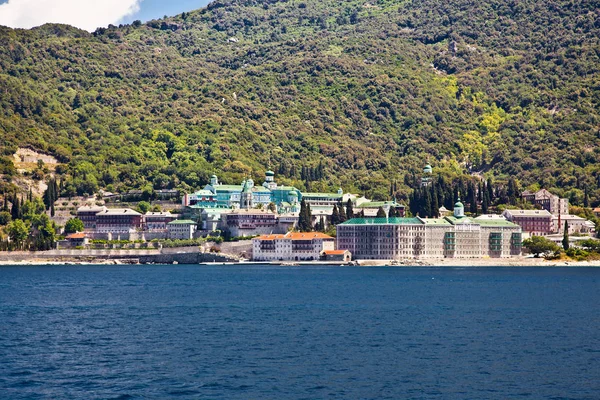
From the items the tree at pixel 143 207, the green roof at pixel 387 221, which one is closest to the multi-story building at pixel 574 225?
the green roof at pixel 387 221

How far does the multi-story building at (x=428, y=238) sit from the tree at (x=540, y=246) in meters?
1.50

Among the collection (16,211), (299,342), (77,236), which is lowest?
(299,342)

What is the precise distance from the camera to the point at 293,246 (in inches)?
5659

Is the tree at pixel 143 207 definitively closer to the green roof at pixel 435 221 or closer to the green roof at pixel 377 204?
the green roof at pixel 377 204

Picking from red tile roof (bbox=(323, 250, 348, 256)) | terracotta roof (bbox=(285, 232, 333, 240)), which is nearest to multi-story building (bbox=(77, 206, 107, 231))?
terracotta roof (bbox=(285, 232, 333, 240))

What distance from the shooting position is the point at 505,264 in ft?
452

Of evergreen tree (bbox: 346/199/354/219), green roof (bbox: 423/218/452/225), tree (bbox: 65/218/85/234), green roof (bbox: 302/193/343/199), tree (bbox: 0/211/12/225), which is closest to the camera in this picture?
green roof (bbox: 423/218/452/225)

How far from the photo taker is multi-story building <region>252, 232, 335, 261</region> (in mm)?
143375

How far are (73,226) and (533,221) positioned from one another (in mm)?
62348

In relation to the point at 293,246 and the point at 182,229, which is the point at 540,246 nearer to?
the point at 293,246

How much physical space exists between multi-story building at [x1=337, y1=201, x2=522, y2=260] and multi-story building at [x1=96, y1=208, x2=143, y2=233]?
1187 inches

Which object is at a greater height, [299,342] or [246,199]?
[246,199]

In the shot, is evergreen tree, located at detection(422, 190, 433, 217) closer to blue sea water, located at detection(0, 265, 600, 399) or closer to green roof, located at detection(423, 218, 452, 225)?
green roof, located at detection(423, 218, 452, 225)

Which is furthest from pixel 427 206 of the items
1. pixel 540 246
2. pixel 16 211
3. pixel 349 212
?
pixel 16 211
